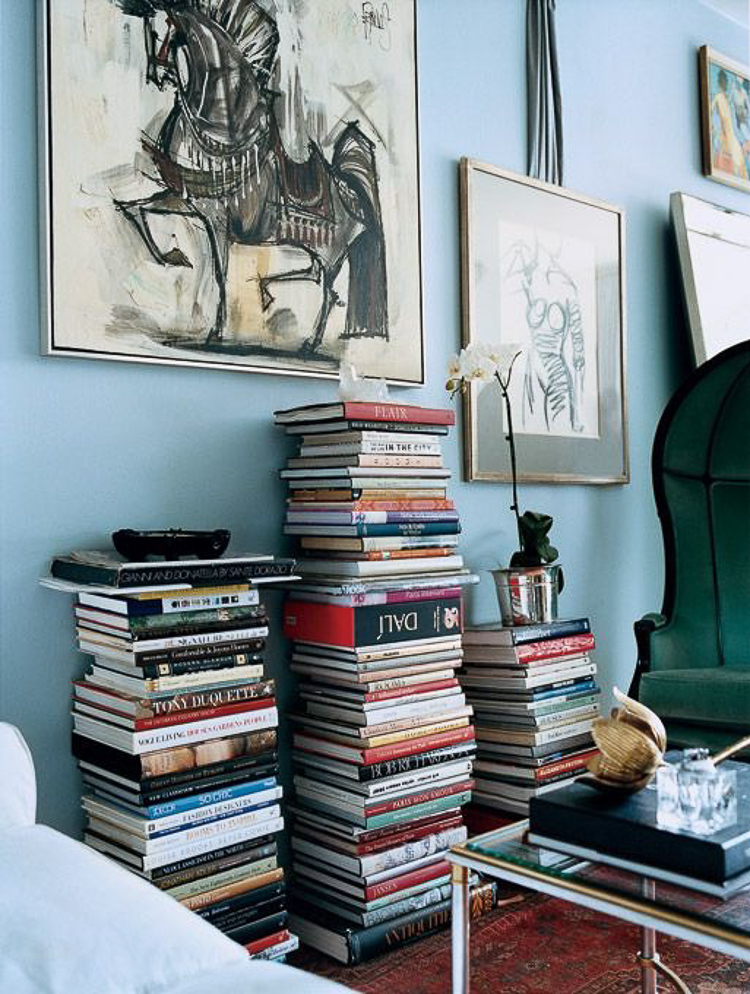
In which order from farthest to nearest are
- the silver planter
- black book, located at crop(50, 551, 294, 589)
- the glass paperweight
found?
the silver planter
black book, located at crop(50, 551, 294, 589)
the glass paperweight

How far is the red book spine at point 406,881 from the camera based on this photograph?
6.53ft

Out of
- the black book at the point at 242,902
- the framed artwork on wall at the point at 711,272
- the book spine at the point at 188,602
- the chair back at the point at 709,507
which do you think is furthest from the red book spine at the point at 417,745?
the framed artwork on wall at the point at 711,272

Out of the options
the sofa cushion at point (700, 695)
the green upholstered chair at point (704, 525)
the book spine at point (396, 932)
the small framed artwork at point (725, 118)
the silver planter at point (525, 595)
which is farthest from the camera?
the small framed artwork at point (725, 118)

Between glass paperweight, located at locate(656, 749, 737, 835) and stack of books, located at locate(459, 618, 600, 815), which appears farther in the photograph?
stack of books, located at locate(459, 618, 600, 815)

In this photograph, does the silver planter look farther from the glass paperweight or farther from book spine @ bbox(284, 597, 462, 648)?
the glass paperweight

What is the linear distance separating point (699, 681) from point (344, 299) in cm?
122

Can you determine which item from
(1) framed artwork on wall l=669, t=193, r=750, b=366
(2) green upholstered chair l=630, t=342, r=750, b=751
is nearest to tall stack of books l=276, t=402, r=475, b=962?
(2) green upholstered chair l=630, t=342, r=750, b=751

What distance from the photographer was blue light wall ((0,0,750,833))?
1821mm

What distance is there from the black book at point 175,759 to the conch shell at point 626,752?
706mm

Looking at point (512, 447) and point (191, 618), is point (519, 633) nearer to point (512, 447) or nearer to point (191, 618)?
point (512, 447)

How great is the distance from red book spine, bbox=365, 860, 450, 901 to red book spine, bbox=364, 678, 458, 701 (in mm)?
355

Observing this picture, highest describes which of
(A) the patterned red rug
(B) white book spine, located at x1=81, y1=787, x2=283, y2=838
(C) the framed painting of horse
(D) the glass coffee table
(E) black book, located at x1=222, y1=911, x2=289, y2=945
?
(C) the framed painting of horse

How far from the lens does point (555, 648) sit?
2.38 m

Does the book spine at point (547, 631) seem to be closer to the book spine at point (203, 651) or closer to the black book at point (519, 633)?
the black book at point (519, 633)
